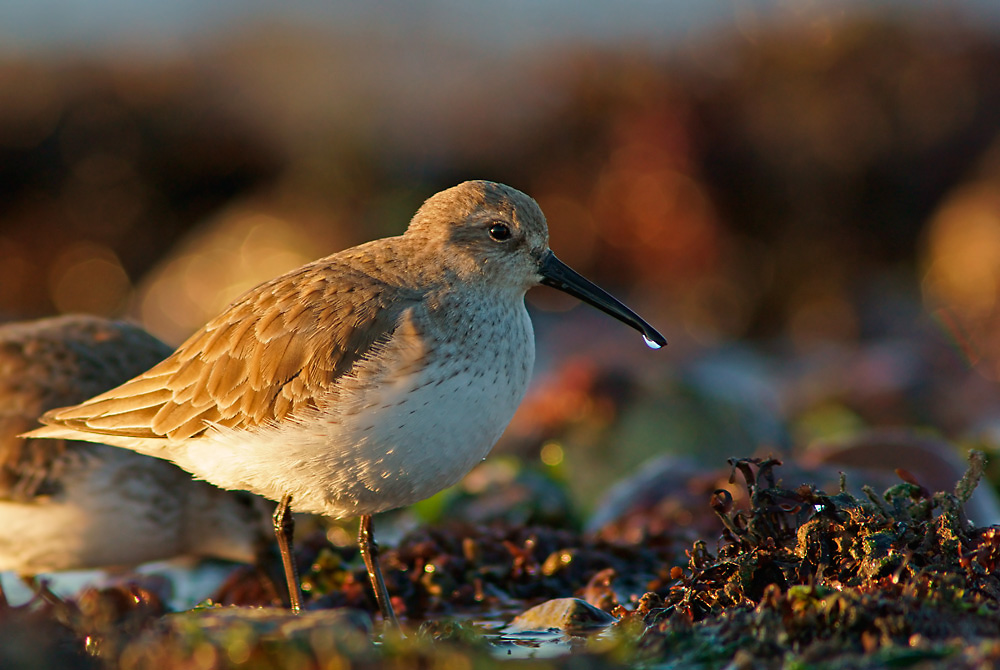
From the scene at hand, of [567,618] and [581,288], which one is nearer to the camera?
[567,618]

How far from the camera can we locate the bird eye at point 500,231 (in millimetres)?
4820

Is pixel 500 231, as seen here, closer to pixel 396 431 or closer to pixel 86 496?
pixel 396 431

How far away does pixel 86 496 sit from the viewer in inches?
223

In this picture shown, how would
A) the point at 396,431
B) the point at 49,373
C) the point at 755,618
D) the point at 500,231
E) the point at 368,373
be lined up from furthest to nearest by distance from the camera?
the point at 49,373 → the point at 500,231 → the point at 368,373 → the point at 396,431 → the point at 755,618

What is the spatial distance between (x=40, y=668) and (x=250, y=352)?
1.94 metres

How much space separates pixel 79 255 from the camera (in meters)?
15.6

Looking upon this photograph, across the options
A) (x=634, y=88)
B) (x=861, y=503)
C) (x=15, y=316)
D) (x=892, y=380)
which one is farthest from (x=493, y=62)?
(x=861, y=503)

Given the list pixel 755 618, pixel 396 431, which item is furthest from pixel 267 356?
pixel 755 618

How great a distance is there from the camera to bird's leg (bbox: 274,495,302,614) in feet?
15.6

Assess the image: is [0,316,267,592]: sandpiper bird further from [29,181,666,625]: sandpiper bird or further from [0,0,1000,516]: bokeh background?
[0,0,1000,516]: bokeh background

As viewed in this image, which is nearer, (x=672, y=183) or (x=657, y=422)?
(x=657, y=422)

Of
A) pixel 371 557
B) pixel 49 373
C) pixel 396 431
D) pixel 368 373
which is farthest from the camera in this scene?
pixel 49 373

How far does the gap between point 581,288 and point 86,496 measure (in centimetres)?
298

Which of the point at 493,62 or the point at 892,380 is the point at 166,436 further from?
the point at 493,62
